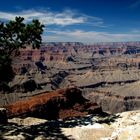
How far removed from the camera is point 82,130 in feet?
83.0

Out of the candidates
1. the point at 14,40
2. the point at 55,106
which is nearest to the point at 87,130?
the point at 14,40

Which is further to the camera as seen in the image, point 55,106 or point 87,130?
point 55,106

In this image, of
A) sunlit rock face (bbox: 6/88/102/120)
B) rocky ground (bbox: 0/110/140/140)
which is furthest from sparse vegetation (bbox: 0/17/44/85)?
sunlit rock face (bbox: 6/88/102/120)

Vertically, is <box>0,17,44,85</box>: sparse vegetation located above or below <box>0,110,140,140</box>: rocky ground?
above

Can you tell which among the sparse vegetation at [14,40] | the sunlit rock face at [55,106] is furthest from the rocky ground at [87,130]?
the sunlit rock face at [55,106]

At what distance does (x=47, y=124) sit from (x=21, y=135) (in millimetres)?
4269

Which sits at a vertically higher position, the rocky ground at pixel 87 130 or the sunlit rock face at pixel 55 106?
the rocky ground at pixel 87 130

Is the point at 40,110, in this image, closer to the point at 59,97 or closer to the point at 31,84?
the point at 59,97

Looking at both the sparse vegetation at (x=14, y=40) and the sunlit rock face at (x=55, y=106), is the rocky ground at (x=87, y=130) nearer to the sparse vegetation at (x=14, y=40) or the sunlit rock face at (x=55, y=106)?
the sparse vegetation at (x=14, y=40)

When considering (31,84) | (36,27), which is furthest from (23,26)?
(31,84)

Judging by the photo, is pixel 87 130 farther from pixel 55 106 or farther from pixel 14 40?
pixel 55 106

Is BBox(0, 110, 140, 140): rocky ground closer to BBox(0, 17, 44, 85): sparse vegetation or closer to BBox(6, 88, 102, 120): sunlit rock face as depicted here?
BBox(0, 17, 44, 85): sparse vegetation

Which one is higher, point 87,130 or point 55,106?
point 87,130

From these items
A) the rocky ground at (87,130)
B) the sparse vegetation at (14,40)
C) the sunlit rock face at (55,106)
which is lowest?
the sunlit rock face at (55,106)
